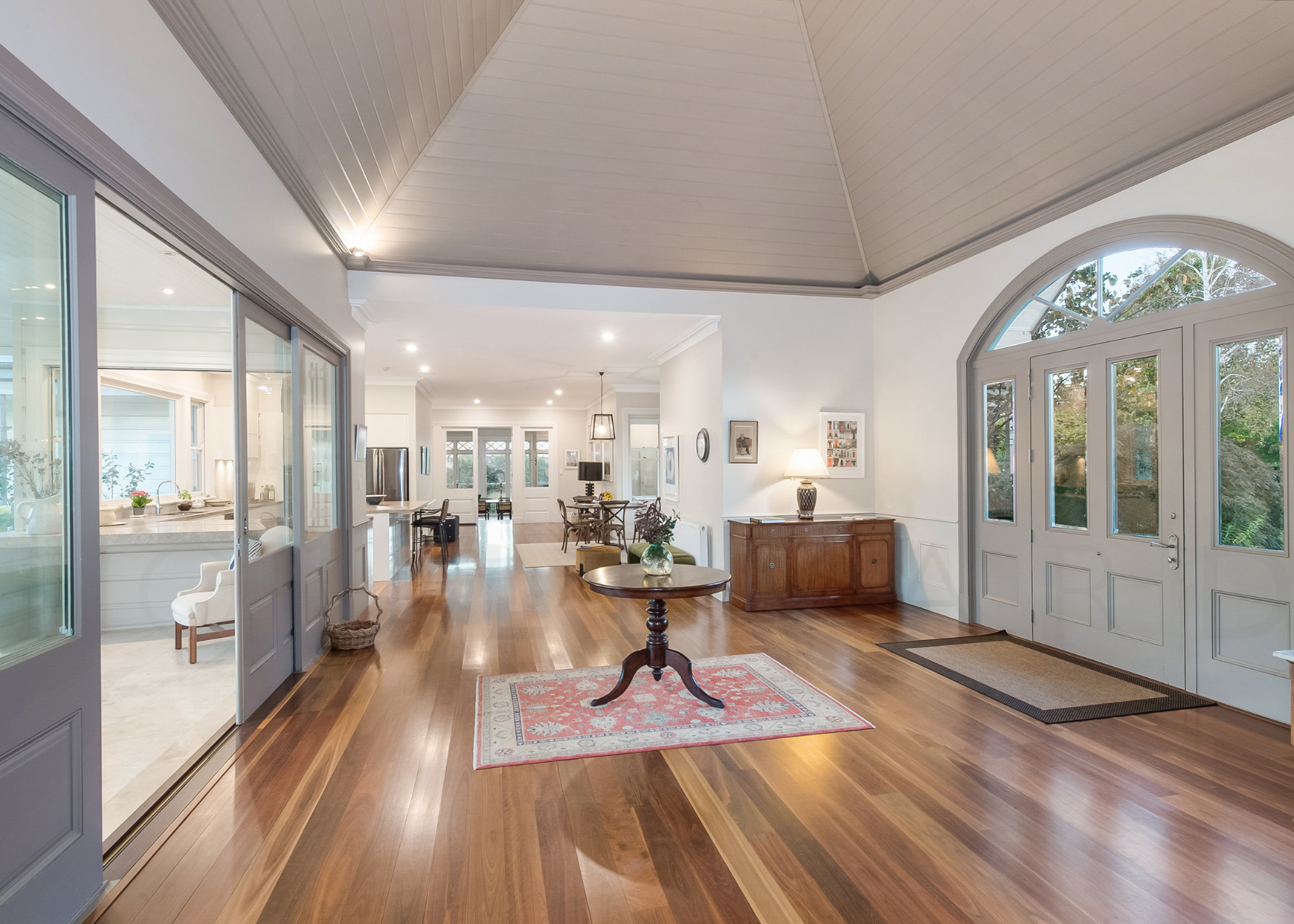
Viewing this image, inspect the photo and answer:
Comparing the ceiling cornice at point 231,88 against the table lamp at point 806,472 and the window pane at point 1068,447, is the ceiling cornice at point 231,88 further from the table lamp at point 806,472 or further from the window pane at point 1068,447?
the window pane at point 1068,447

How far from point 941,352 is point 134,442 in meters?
7.39

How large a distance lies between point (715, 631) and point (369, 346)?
5443 millimetres

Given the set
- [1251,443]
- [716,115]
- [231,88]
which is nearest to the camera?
[231,88]

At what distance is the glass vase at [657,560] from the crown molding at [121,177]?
241cm

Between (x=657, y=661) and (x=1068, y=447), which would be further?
(x=1068, y=447)

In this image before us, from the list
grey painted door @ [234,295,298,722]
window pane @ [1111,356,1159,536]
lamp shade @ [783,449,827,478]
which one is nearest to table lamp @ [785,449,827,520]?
lamp shade @ [783,449,827,478]

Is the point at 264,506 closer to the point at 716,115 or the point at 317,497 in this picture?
the point at 317,497

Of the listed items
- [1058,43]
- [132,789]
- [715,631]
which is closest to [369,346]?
[715,631]

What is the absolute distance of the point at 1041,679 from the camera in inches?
159

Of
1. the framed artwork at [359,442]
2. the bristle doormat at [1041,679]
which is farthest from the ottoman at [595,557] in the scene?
the bristle doormat at [1041,679]

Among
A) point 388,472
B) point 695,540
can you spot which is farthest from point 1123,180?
point 388,472

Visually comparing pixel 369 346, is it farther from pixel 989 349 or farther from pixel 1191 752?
pixel 1191 752

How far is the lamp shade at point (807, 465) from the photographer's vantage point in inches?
242

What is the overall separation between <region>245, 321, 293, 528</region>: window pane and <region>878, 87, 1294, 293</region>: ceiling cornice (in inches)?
199
